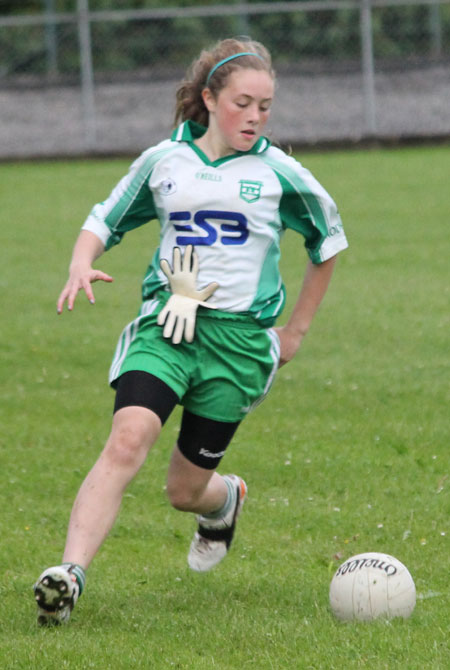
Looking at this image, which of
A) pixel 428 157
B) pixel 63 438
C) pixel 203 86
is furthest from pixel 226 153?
pixel 428 157

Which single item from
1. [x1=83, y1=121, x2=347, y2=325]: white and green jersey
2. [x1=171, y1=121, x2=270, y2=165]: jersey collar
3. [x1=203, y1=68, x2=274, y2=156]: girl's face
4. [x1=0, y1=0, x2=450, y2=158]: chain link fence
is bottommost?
[x1=0, y1=0, x2=450, y2=158]: chain link fence

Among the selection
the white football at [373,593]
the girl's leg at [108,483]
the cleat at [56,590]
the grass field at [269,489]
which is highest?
the girl's leg at [108,483]

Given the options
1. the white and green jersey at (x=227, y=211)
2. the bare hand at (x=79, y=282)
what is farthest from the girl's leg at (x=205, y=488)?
the bare hand at (x=79, y=282)

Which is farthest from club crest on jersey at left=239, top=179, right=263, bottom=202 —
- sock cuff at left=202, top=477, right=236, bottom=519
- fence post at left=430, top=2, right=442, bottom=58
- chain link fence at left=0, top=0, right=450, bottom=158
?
fence post at left=430, top=2, right=442, bottom=58

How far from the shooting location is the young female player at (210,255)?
4.83 meters

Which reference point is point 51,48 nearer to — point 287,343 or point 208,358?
point 287,343

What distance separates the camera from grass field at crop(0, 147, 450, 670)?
175 inches

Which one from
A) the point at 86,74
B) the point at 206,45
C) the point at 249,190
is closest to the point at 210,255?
the point at 249,190

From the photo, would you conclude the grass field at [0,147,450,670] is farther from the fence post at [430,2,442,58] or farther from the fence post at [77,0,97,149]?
the fence post at [430,2,442,58]

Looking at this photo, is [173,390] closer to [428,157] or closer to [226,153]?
[226,153]

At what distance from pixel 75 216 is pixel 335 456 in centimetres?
1118

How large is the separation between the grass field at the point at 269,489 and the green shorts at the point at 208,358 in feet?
2.74

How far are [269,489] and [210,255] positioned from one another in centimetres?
215

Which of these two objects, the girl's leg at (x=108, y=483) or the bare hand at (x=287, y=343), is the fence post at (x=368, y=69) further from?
the girl's leg at (x=108, y=483)
